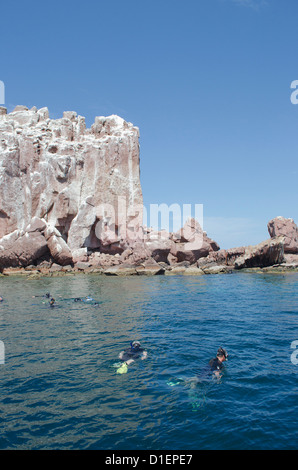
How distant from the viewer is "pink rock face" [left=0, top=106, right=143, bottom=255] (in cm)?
5350

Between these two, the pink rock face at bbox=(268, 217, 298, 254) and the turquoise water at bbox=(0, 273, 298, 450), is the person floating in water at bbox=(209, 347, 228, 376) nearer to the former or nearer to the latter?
the turquoise water at bbox=(0, 273, 298, 450)

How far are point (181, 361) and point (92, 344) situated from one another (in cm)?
403

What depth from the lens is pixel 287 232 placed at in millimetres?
58156

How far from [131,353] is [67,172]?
48.0 meters

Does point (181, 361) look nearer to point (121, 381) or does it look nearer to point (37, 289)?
point (121, 381)

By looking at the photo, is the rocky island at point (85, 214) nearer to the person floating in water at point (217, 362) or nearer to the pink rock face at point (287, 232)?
the pink rock face at point (287, 232)

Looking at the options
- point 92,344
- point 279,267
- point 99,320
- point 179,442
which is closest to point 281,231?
point 279,267

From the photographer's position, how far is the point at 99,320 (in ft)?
59.1

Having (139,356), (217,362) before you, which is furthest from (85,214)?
(217,362)

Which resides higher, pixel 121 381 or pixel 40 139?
pixel 40 139

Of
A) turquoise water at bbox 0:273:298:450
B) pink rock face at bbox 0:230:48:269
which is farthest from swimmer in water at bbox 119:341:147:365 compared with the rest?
pink rock face at bbox 0:230:48:269

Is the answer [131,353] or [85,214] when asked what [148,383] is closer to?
[131,353]

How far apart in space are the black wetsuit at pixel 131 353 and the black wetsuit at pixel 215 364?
106 inches

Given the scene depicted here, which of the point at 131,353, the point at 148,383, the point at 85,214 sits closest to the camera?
the point at 148,383
